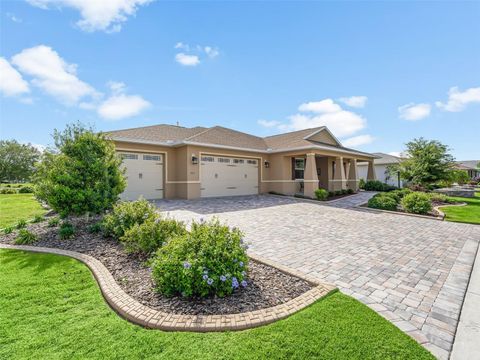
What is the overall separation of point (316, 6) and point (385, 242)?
886cm

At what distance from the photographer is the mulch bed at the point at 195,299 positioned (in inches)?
110

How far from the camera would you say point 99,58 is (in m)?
8.90

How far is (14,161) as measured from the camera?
1357 inches

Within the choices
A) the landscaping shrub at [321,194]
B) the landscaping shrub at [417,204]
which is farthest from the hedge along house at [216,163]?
the landscaping shrub at [417,204]

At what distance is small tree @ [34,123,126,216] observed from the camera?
5.92 metres

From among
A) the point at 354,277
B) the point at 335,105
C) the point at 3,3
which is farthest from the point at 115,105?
the point at 335,105

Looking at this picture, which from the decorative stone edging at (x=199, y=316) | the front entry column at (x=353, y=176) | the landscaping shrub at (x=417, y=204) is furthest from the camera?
the front entry column at (x=353, y=176)

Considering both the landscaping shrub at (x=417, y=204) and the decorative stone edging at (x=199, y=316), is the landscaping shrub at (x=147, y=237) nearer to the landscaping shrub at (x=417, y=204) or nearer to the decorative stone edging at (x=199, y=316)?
the decorative stone edging at (x=199, y=316)

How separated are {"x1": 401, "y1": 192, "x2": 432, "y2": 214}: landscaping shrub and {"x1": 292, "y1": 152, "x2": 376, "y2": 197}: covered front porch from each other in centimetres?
532

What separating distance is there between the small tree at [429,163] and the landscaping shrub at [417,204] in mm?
8105

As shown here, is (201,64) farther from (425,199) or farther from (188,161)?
(425,199)

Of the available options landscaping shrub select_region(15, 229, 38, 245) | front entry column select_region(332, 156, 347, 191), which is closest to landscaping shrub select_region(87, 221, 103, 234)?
landscaping shrub select_region(15, 229, 38, 245)

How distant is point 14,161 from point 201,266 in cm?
4618

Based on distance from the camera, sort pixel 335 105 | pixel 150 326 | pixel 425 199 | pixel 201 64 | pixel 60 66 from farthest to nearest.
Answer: pixel 335 105 < pixel 201 64 < pixel 425 199 < pixel 60 66 < pixel 150 326
